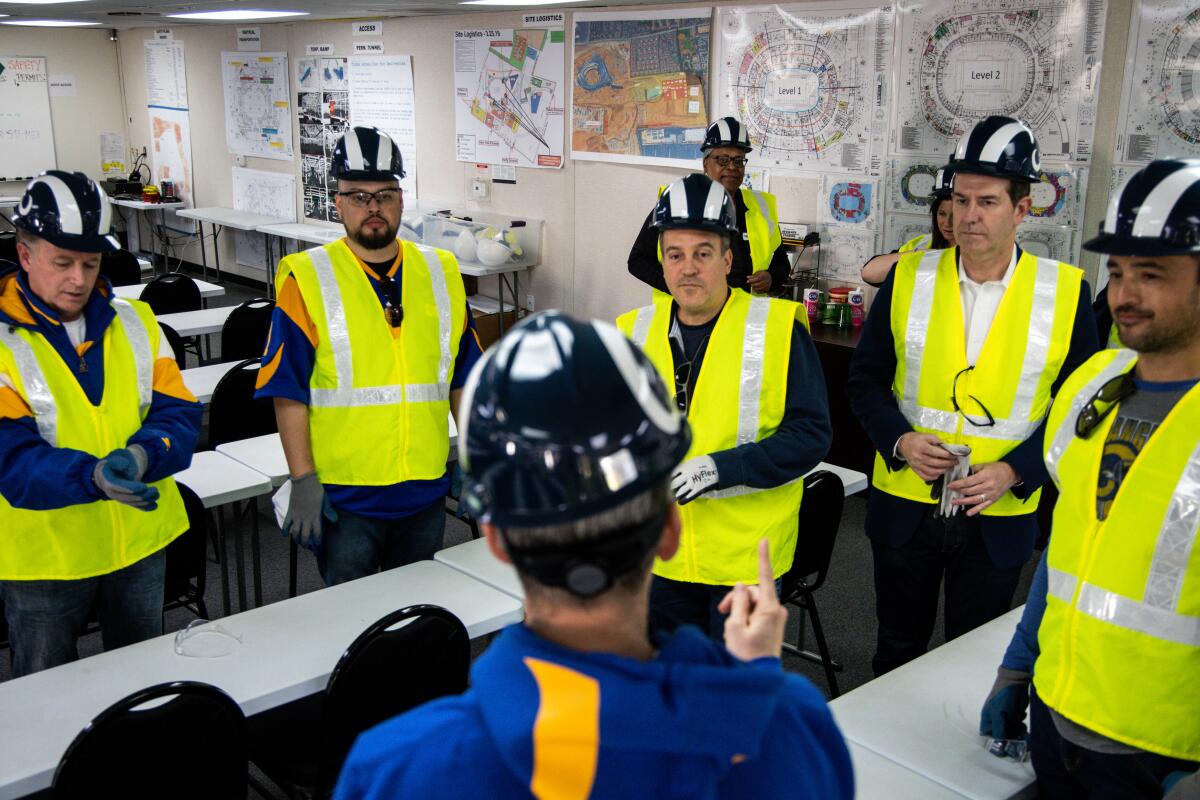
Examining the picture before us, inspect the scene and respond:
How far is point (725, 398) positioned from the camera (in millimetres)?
2416

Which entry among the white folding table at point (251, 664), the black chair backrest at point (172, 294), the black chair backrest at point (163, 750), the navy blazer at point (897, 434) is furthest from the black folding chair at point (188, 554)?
the black chair backrest at point (172, 294)

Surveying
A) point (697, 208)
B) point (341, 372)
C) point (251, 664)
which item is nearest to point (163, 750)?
point (251, 664)

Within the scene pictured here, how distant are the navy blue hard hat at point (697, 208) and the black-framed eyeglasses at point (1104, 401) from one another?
37.0 inches

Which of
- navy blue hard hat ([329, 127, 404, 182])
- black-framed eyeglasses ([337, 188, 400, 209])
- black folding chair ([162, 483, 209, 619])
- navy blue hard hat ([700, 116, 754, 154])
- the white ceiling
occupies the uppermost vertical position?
the white ceiling

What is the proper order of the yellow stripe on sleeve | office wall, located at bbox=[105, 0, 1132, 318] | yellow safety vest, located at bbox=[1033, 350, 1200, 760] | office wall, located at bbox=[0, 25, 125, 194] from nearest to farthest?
the yellow stripe on sleeve
yellow safety vest, located at bbox=[1033, 350, 1200, 760]
office wall, located at bbox=[105, 0, 1132, 318]
office wall, located at bbox=[0, 25, 125, 194]

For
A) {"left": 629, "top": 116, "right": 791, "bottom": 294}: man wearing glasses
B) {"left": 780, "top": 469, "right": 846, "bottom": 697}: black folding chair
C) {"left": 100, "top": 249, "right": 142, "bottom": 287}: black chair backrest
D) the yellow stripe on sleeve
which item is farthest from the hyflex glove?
{"left": 100, "top": 249, "right": 142, "bottom": 287}: black chair backrest

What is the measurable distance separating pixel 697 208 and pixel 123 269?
5.74 m

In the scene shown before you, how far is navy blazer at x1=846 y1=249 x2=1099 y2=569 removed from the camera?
248cm

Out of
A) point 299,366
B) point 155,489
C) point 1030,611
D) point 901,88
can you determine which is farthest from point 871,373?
point 901,88

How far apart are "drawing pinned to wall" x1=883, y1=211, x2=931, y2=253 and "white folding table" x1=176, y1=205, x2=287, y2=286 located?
230 inches

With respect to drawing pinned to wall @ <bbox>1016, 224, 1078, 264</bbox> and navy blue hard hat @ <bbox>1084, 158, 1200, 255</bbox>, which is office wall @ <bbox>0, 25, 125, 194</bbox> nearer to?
drawing pinned to wall @ <bbox>1016, 224, 1078, 264</bbox>

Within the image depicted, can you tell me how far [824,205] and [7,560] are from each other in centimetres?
434

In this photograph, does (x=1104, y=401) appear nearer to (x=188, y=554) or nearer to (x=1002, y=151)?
(x=1002, y=151)

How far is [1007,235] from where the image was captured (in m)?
2.51
